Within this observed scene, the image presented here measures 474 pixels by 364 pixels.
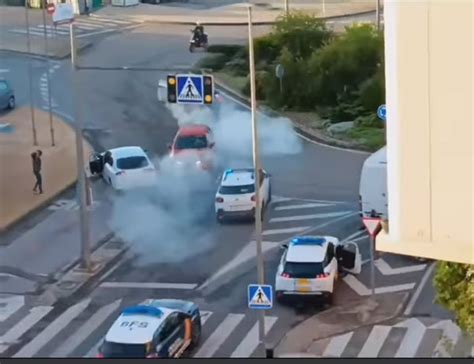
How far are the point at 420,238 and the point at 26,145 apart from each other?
23138 millimetres

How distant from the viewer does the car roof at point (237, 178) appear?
1005 inches

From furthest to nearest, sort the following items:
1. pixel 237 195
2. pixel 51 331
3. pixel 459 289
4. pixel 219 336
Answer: pixel 237 195, pixel 51 331, pixel 219 336, pixel 459 289

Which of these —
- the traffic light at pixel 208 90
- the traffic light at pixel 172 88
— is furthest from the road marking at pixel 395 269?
the traffic light at pixel 172 88

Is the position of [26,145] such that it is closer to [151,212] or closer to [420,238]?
[151,212]

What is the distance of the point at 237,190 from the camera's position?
25344 mm

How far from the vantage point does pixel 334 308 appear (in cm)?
2130

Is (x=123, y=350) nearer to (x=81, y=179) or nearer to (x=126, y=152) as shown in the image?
(x=81, y=179)

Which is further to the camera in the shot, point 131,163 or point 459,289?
point 131,163

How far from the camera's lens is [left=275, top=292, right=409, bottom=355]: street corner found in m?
19.9

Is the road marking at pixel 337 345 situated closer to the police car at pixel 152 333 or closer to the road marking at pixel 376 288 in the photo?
the road marking at pixel 376 288

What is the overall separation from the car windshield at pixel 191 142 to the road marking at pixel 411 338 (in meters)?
9.51

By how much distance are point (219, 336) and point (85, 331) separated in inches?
90.2

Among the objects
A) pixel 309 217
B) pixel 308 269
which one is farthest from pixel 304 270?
pixel 309 217

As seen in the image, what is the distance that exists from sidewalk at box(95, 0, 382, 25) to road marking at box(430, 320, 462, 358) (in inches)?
507
